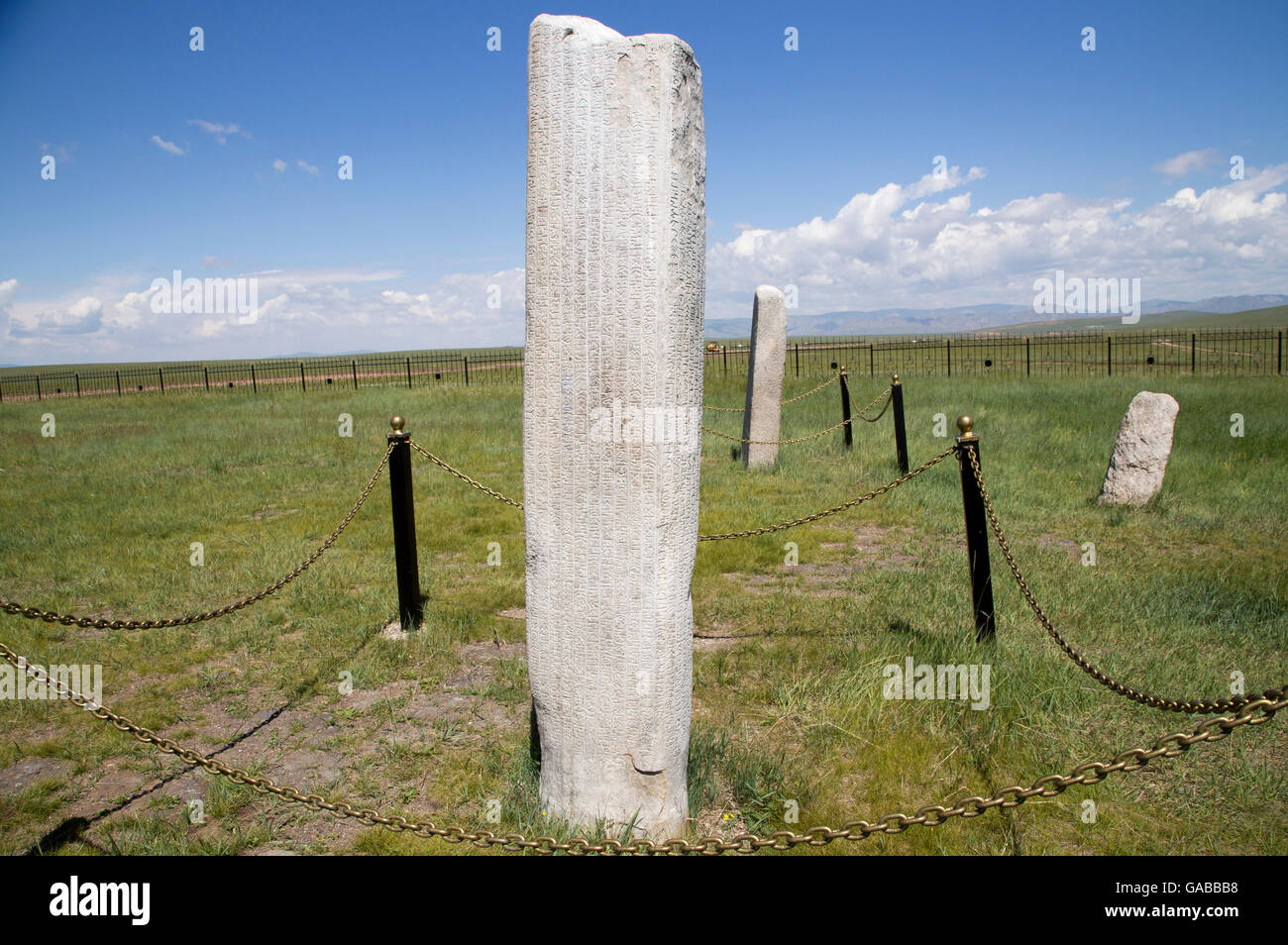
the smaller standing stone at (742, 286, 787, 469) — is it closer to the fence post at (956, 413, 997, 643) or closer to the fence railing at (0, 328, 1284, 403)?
the fence post at (956, 413, 997, 643)

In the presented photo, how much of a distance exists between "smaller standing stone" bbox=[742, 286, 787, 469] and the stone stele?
7.34 m

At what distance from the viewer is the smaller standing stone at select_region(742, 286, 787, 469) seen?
993 cm

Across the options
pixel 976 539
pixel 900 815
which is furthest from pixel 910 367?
pixel 900 815

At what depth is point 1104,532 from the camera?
6.99 metres

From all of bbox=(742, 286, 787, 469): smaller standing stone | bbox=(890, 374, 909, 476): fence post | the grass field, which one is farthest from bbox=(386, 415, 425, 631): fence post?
bbox=(890, 374, 909, 476): fence post

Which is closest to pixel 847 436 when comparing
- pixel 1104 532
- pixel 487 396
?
pixel 1104 532

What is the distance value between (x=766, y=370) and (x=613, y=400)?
25.1 ft

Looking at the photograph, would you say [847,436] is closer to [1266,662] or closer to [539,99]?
[1266,662]

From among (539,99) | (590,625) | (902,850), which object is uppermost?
(539,99)

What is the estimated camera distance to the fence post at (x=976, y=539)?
4.08m

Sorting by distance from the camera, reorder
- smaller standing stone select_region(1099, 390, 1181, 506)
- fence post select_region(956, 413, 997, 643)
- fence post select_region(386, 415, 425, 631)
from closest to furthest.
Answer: fence post select_region(956, 413, 997, 643), fence post select_region(386, 415, 425, 631), smaller standing stone select_region(1099, 390, 1181, 506)

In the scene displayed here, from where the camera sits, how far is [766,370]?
997cm
